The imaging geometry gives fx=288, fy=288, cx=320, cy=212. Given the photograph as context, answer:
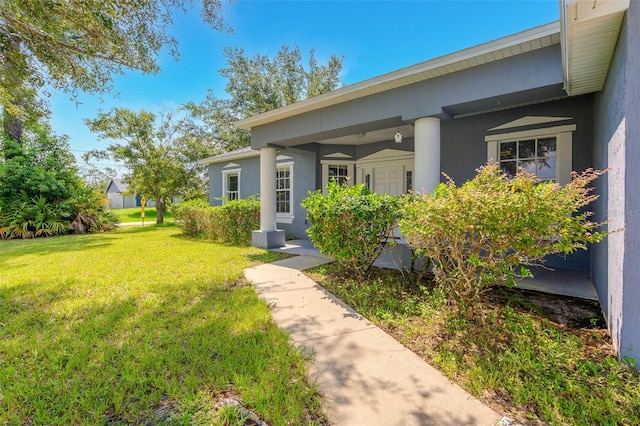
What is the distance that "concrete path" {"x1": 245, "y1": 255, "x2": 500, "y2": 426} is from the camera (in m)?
1.98

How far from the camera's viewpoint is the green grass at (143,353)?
2.03 m

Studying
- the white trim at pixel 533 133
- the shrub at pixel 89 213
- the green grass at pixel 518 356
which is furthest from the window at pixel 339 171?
the shrub at pixel 89 213

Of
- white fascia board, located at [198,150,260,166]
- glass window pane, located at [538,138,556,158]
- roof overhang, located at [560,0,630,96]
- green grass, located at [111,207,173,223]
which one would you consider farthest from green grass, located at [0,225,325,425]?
green grass, located at [111,207,173,223]

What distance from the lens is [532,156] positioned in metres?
6.13

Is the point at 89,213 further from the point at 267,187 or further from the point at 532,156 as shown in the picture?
the point at 532,156

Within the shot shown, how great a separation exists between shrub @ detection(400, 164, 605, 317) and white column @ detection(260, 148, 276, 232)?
5445 mm

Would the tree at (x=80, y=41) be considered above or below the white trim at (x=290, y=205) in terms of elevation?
above

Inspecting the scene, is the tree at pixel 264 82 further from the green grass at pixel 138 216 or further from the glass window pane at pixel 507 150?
the glass window pane at pixel 507 150

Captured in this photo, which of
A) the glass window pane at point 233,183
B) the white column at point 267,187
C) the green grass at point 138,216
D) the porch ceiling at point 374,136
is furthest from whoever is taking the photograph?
the green grass at point 138,216

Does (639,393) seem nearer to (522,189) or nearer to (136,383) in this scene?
(522,189)

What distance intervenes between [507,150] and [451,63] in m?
2.99

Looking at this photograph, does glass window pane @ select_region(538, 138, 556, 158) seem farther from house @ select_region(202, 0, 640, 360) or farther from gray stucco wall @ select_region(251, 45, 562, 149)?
gray stucco wall @ select_region(251, 45, 562, 149)

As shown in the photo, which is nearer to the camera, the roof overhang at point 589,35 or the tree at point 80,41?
the roof overhang at point 589,35

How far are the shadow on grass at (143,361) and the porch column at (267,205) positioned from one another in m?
4.41
